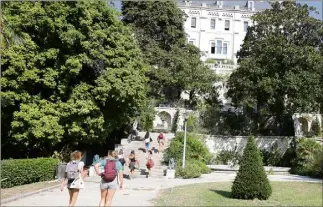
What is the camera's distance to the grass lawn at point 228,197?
12.3m

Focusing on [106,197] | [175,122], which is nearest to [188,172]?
[106,197]

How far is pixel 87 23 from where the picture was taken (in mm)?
23594

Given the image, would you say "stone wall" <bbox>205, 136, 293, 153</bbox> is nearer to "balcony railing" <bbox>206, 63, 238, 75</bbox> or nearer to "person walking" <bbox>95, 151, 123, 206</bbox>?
"balcony railing" <bbox>206, 63, 238, 75</bbox>

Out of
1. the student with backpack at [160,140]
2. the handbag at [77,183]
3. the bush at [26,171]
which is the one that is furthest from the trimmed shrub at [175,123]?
the handbag at [77,183]

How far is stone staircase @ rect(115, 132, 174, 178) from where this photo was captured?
23.7m

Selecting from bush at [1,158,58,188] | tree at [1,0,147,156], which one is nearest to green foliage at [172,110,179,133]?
tree at [1,0,147,156]

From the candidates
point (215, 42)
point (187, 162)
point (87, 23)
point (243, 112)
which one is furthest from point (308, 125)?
point (215, 42)

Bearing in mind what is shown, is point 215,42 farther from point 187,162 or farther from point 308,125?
point 187,162

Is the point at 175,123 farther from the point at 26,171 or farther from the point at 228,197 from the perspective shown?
the point at 228,197

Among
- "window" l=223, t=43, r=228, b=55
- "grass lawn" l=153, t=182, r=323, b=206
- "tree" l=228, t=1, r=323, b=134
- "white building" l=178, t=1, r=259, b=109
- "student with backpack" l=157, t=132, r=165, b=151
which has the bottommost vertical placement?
"grass lawn" l=153, t=182, r=323, b=206

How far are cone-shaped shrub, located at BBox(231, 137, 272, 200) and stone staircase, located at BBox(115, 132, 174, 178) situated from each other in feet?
33.9

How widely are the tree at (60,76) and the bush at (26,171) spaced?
2718 millimetres

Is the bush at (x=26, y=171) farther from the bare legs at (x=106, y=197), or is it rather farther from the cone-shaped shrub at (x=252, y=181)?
the cone-shaped shrub at (x=252, y=181)

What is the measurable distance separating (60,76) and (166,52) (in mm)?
18585
